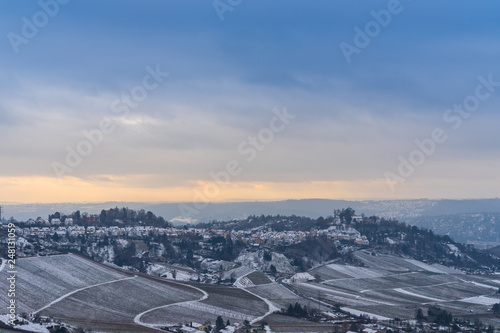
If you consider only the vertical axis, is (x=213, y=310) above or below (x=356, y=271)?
below

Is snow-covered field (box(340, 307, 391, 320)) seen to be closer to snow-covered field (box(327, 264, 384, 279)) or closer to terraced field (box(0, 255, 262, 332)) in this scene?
terraced field (box(0, 255, 262, 332))

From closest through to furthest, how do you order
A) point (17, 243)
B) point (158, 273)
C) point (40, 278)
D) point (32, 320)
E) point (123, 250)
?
1. point (32, 320)
2. point (40, 278)
3. point (17, 243)
4. point (158, 273)
5. point (123, 250)

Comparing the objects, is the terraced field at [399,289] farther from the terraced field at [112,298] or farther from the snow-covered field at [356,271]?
the terraced field at [112,298]

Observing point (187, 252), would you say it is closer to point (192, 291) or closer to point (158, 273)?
point (158, 273)

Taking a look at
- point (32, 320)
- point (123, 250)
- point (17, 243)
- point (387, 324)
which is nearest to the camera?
point (32, 320)

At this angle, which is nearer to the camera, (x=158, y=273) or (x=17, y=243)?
(x=17, y=243)

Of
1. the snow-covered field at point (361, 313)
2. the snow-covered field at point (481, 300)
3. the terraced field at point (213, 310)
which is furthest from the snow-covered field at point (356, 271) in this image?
the snow-covered field at point (361, 313)

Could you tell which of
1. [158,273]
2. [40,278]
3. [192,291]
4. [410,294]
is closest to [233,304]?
[192,291]

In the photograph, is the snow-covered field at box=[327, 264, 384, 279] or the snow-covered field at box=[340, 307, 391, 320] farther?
the snow-covered field at box=[327, 264, 384, 279]

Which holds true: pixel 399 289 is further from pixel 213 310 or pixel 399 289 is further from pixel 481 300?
pixel 213 310

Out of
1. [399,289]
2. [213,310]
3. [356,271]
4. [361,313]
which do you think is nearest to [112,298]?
[213,310]

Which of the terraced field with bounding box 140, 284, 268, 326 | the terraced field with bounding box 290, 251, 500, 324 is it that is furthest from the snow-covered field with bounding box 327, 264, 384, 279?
the terraced field with bounding box 140, 284, 268, 326
